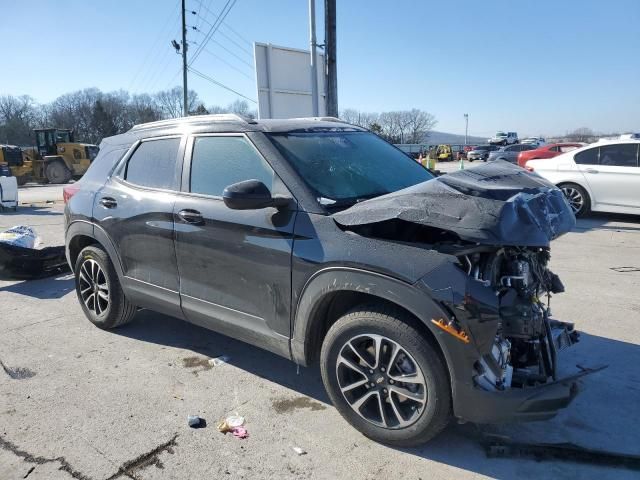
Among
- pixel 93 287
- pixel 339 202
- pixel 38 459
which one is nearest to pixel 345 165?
pixel 339 202

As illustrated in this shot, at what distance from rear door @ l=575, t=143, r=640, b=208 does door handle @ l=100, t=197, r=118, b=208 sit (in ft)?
31.2

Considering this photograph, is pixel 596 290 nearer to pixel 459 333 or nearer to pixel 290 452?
pixel 459 333

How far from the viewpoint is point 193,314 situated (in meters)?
3.77

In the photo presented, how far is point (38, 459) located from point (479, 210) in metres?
2.84

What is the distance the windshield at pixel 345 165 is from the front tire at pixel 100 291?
216 centimetres

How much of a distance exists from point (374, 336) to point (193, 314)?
5.32 ft

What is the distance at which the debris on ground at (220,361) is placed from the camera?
3.98 metres

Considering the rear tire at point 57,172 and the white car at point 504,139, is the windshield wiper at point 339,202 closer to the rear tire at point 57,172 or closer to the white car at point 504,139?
the rear tire at point 57,172

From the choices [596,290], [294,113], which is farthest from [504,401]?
[294,113]

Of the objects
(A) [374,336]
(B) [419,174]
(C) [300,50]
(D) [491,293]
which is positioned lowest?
(A) [374,336]

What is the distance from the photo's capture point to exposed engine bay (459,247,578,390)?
8.48ft

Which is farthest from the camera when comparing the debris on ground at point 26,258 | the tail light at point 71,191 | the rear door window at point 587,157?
the rear door window at point 587,157

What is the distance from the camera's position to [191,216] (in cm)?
362

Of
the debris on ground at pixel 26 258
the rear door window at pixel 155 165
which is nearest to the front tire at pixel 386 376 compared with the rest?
the rear door window at pixel 155 165
